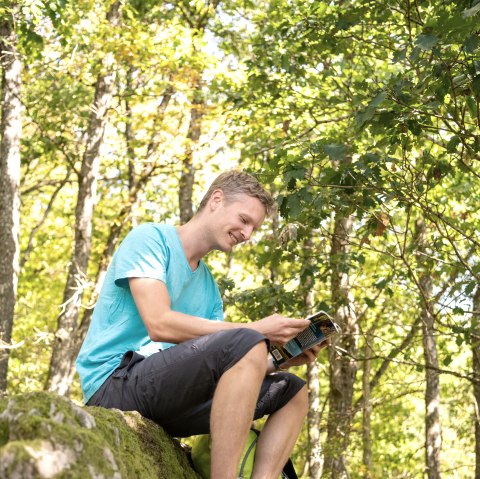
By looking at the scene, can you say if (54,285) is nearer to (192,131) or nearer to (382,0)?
(192,131)

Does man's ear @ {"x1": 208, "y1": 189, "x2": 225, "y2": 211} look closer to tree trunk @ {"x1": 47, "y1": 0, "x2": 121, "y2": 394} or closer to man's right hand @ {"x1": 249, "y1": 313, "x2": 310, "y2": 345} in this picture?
man's right hand @ {"x1": 249, "y1": 313, "x2": 310, "y2": 345}

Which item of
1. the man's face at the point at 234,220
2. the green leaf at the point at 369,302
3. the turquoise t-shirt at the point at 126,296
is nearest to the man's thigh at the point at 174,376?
the turquoise t-shirt at the point at 126,296

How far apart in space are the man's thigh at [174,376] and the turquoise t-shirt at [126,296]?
0.36ft

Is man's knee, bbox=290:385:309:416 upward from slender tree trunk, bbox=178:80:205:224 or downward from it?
downward

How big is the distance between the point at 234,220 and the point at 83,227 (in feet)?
28.7

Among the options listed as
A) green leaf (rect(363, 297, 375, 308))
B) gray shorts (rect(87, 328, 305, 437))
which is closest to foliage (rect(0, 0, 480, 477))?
green leaf (rect(363, 297, 375, 308))

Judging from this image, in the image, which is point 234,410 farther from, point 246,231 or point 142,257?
point 246,231

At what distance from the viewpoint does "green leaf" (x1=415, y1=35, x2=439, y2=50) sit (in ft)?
13.0

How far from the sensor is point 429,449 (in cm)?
1244

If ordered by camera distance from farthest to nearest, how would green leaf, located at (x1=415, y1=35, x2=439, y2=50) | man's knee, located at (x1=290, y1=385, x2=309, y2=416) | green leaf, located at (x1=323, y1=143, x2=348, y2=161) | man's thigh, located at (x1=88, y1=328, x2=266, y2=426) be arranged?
green leaf, located at (x1=323, y1=143, x2=348, y2=161)
green leaf, located at (x1=415, y1=35, x2=439, y2=50)
man's knee, located at (x1=290, y1=385, x2=309, y2=416)
man's thigh, located at (x1=88, y1=328, x2=266, y2=426)

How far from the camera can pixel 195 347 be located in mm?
3365

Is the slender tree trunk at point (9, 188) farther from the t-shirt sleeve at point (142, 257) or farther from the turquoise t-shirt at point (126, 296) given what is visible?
the t-shirt sleeve at point (142, 257)

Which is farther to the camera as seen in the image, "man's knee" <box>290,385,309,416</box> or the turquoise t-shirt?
"man's knee" <box>290,385,309,416</box>

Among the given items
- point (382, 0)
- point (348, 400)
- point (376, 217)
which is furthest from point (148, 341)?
point (348, 400)
